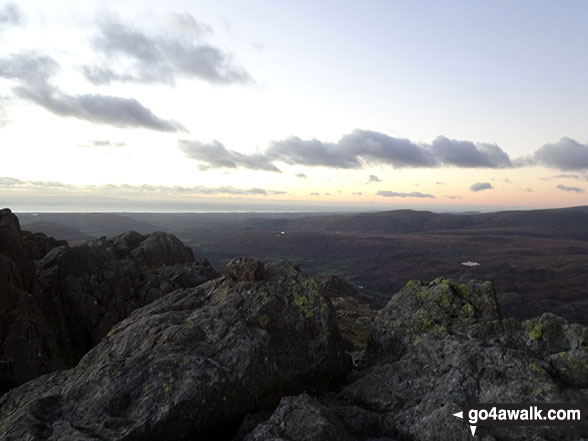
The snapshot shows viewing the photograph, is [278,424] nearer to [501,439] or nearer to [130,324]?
[501,439]

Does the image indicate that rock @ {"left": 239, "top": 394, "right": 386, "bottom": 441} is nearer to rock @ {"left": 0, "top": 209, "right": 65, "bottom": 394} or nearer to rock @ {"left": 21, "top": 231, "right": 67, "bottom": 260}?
rock @ {"left": 0, "top": 209, "right": 65, "bottom": 394}

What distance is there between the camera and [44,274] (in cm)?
3375

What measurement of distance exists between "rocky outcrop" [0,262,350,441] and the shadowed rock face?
974 cm

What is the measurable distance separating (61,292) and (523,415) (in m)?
37.4

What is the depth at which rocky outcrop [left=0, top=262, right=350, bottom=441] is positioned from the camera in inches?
442

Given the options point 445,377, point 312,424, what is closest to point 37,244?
point 312,424

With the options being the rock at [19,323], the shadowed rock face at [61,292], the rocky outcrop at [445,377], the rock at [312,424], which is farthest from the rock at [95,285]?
the rocky outcrop at [445,377]

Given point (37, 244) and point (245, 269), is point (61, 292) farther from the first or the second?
point (245, 269)

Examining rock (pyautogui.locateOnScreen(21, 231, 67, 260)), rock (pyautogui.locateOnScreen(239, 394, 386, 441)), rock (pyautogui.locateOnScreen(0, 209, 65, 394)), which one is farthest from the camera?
rock (pyautogui.locateOnScreen(21, 231, 67, 260))

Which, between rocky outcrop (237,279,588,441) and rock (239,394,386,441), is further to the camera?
rocky outcrop (237,279,588,441)

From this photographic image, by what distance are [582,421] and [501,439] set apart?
8.26 ft

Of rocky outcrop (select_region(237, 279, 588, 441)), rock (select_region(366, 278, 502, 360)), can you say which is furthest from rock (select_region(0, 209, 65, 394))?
rock (select_region(366, 278, 502, 360))

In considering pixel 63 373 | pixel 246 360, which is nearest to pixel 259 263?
pixel 246 360

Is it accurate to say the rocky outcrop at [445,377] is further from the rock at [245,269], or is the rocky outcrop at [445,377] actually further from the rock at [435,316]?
the rock at [245,269]
